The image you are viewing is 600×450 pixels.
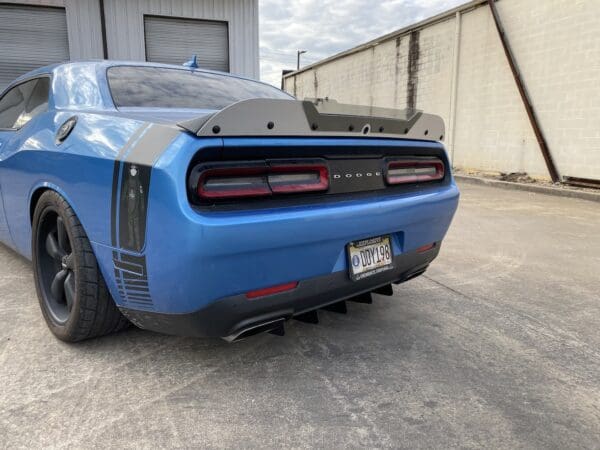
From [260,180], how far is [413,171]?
3.27 feet

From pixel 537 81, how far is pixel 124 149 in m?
9.63

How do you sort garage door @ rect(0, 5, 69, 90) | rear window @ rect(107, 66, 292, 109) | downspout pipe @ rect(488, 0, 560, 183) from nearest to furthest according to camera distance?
rear window @ rect(107, 66, 292, 109)
garage door @ rect(0, 5, 69, 90)
downspout pipe @ rect(488, 0, 560, 183)

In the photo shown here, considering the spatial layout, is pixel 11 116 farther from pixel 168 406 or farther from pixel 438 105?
pixel 438 105

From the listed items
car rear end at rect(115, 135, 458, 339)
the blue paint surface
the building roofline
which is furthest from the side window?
the building roofline

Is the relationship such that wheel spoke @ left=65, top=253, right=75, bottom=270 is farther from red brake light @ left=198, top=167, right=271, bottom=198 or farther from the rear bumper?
red brake light @ left=198, top=167, right=271, bottom=198

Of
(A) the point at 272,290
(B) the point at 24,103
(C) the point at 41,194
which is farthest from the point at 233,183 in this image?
(B) the point at 24,103

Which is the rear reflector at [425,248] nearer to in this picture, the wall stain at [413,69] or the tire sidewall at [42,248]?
the tire sidewall at [42,248]

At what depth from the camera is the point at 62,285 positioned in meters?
2.40

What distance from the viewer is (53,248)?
2.41 metres

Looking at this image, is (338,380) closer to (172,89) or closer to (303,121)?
(303,121)

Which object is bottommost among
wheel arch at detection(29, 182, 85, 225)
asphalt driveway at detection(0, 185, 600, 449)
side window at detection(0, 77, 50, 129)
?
asphalt driveway at detection(0, 185, 600, 449)

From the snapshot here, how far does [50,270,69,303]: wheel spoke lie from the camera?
2.37 meters

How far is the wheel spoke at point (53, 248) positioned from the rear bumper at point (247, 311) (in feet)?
2.34

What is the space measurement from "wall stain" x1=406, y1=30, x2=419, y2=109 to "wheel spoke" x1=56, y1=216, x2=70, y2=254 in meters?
12.3
